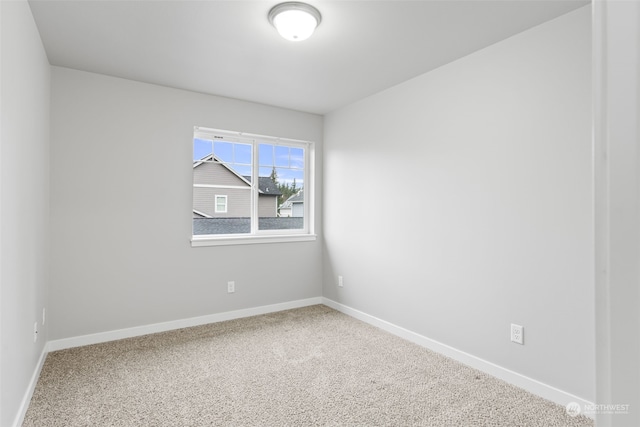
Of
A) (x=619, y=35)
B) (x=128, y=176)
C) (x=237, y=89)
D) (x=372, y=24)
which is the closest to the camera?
(x=619, y=35)

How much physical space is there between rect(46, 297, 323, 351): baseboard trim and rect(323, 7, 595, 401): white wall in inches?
33.9

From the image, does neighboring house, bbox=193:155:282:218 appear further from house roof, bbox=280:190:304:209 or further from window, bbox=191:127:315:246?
house roof, bbox=280:190:304:209

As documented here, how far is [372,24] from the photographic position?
226cm

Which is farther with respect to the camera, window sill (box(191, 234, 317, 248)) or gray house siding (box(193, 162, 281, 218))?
gray house siding (box(193, 162, 281, 218))

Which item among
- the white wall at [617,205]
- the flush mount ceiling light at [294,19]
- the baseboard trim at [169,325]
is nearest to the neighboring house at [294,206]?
the baseboard trim at [169,325]

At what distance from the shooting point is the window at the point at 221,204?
12.5ft

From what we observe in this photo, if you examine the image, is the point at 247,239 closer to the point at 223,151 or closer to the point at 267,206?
the point at 267,206

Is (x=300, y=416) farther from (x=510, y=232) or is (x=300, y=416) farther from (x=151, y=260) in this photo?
(x=151, y=260)

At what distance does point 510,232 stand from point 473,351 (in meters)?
0.93

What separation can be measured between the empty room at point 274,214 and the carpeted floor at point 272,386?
0.02 meters

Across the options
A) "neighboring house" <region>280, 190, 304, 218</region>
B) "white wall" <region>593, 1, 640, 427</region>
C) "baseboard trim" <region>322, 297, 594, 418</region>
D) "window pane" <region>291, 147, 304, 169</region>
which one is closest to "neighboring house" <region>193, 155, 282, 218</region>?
"neighboring house" <region>280, 190, 304, 218</region>

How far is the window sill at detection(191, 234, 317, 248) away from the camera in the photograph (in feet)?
11.7

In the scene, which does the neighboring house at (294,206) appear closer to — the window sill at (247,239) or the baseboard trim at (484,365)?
the window sill at (247,239)

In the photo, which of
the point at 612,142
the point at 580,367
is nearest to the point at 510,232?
the point at 580,367
